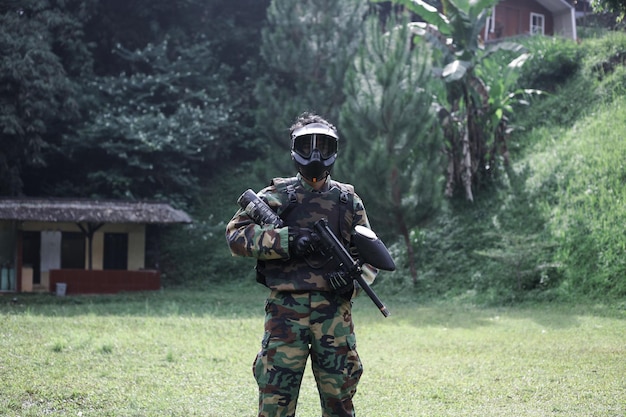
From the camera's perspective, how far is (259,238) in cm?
435

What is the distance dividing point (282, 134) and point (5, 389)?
600 inches

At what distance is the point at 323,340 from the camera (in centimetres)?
436

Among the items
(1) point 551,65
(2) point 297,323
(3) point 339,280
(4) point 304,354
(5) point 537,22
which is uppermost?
(5) point 537,22

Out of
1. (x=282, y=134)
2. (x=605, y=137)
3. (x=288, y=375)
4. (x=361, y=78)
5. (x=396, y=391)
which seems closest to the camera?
(x=288, y=375)

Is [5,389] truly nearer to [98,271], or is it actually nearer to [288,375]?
[288,375]

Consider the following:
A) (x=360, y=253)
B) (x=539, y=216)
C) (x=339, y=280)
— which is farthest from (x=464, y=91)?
(x=339, y=280)

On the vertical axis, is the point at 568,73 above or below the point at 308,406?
above

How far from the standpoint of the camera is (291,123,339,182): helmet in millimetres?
4500

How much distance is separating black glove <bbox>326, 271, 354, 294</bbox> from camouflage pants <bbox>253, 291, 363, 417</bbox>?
10cm

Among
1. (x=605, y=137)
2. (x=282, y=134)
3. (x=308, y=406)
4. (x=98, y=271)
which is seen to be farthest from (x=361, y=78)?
(x=308, y=406)

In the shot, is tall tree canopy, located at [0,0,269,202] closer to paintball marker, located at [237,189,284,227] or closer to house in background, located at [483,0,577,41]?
house in background, located at [483,0,577,41]

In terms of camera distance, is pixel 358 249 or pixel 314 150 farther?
pixel 314 150

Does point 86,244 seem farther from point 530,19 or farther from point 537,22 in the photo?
point 537,22

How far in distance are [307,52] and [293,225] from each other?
18315mm
